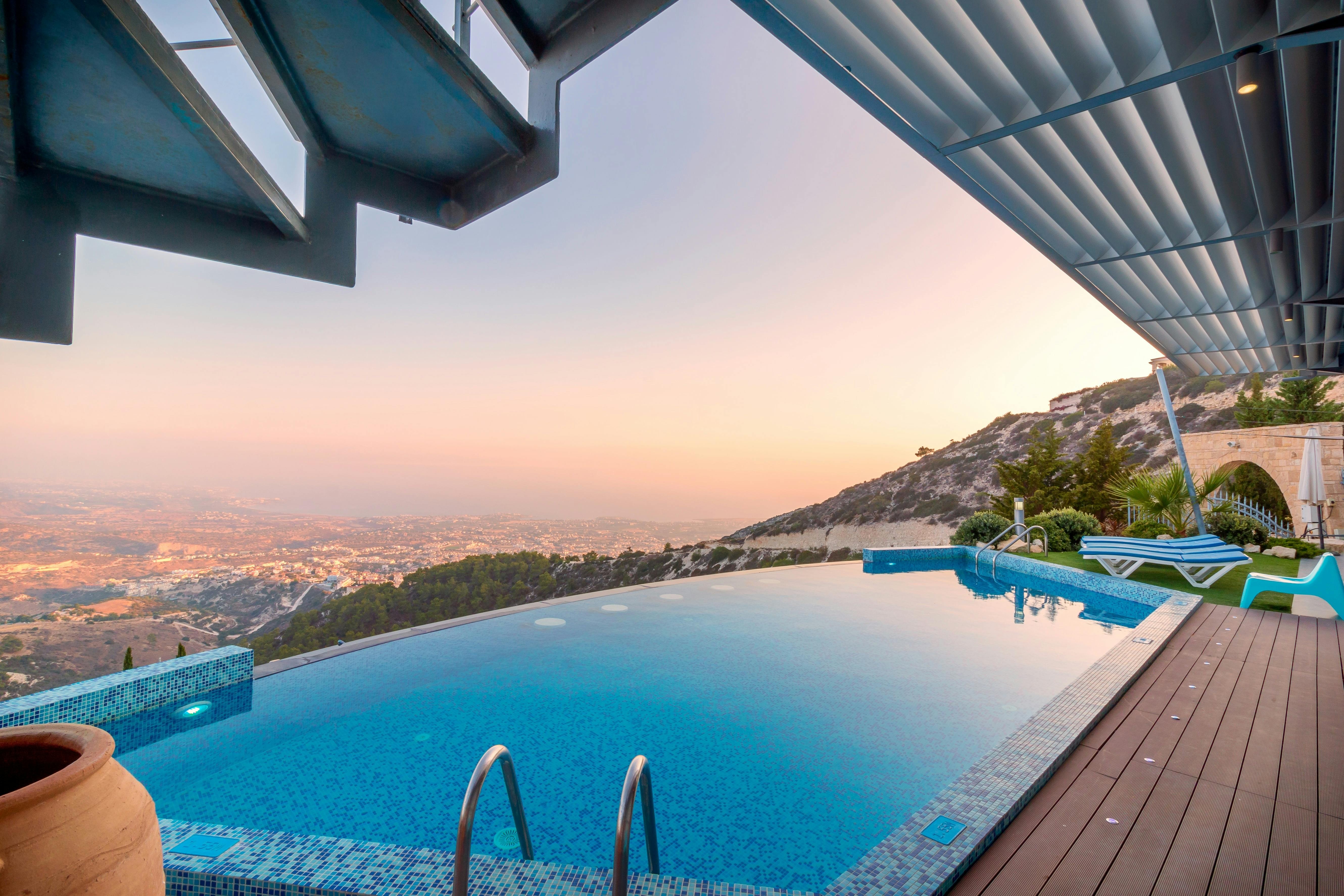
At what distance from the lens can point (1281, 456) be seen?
1142cm

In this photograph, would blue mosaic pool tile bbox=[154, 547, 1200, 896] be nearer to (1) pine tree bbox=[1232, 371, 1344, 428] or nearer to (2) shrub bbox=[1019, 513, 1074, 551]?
(2) shrub bbox=[1019, 513, 1074, 551]

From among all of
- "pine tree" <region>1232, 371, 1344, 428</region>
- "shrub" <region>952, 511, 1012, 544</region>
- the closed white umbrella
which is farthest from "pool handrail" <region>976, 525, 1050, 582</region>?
"pine tree" <region>1232, 371, 1344, 428</region>

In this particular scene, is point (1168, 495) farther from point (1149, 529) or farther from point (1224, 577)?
point (1224, 577)

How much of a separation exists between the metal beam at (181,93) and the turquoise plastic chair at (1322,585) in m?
7.34

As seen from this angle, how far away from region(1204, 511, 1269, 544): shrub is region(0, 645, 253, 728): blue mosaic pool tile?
37.8 feet

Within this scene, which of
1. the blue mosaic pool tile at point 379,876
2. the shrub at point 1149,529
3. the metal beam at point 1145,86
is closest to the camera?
the blue mosaic pool tile at point 379,876

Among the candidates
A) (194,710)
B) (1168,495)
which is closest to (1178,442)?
(1168,495)

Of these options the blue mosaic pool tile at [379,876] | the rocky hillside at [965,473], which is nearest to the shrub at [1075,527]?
the blue mosaic pool tile at [379,876]

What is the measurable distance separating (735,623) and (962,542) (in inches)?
229

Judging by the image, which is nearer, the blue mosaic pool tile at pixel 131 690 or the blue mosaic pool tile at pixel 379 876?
the blue mosaic pool tile at pixel 379 876

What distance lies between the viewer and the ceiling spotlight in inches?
84.3

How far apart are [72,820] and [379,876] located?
986 millimetres

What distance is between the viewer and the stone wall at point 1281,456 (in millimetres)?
10891

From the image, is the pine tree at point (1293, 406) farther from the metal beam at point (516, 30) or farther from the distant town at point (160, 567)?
the metal beam at point (516, 30)
